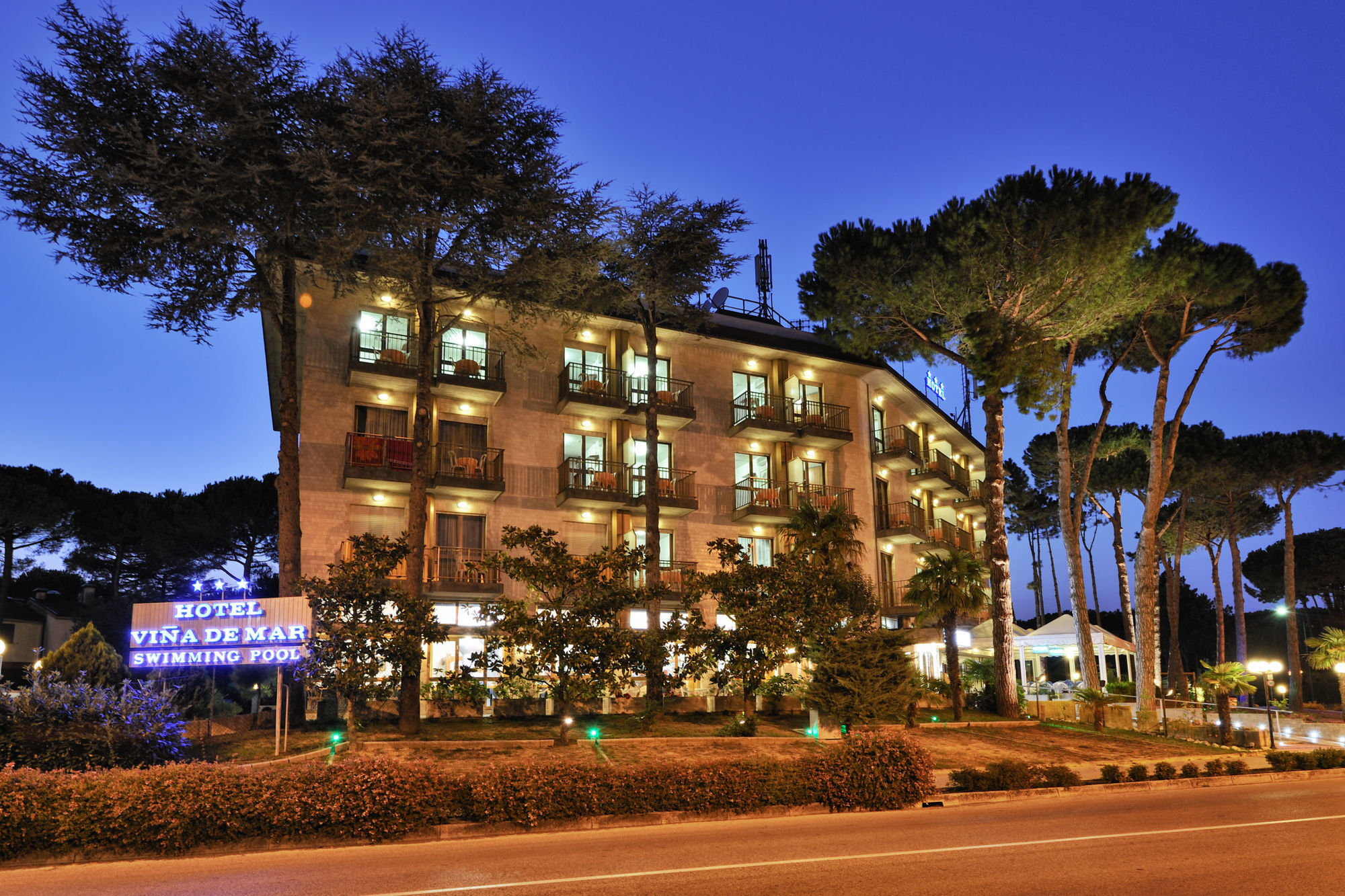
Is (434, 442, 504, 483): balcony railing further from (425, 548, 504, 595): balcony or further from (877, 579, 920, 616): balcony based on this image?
(877, 579, 920, 616): balcony

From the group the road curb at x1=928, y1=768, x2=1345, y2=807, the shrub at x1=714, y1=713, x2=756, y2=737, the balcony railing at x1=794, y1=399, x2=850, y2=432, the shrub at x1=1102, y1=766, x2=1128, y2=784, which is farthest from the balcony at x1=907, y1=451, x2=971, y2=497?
the shrub at x1=1102, y1=766, x2=1128, y2=784

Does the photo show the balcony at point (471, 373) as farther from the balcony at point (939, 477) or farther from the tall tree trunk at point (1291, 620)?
the tall tree trunk at point (1291, 620)

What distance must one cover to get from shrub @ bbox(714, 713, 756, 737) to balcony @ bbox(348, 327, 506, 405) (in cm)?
1290

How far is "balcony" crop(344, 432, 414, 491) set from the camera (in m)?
27.4

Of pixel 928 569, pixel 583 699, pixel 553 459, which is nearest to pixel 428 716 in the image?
pixel 583 699

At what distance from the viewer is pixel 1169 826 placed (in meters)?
12.7

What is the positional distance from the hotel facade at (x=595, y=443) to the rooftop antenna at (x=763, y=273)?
2.83m

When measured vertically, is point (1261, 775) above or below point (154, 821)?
below

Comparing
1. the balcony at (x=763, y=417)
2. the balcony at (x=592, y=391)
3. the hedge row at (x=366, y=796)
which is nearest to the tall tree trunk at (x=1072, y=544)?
the balcony at (x=763, y=417)

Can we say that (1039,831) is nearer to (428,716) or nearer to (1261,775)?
(1261,775)

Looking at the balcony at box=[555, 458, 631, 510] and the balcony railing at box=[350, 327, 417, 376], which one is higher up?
the balcony railing at box=[350, 327, 417, 376]

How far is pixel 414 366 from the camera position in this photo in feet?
94.4

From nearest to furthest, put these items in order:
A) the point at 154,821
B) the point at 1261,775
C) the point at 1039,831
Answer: the point at 154,821, the point at 1039,831, the point at 1261,775

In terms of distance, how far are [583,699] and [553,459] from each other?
11.6 meters
